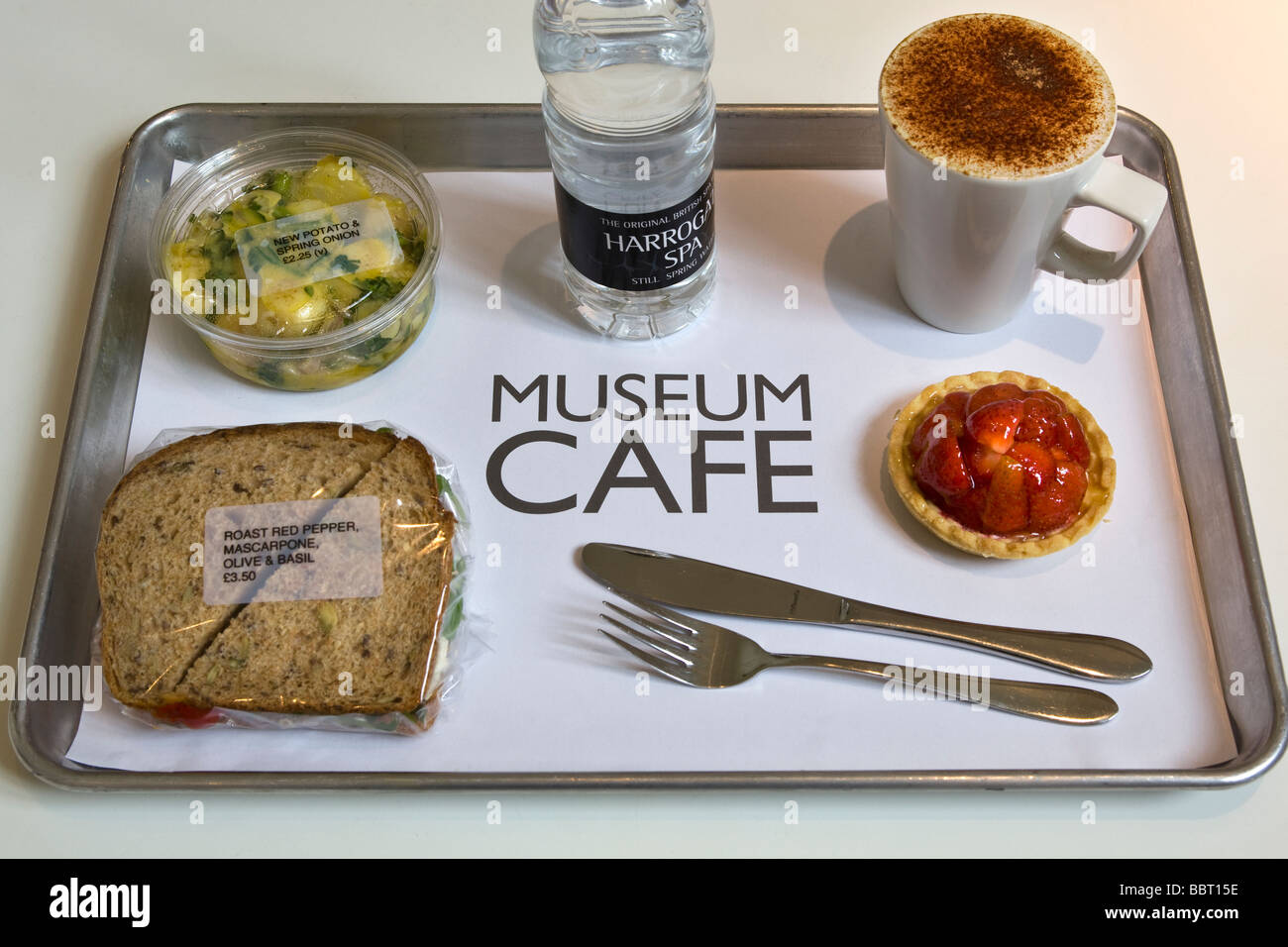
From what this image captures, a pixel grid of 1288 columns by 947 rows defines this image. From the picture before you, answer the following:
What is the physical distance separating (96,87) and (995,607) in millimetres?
1807

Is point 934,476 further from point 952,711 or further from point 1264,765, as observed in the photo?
point 1264,765

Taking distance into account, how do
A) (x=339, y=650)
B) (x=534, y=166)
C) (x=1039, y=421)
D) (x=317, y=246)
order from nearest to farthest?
(x=339, y=650)
(x=1039, y=421)
(x=317, y=246)
(x=534, y=166)

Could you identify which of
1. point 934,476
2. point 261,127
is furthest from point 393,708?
point 261,127

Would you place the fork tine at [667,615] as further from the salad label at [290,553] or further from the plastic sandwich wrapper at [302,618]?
the salad label at [290,553]

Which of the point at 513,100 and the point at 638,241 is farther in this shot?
the point at 513,100

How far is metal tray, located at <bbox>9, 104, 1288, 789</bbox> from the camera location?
133cm

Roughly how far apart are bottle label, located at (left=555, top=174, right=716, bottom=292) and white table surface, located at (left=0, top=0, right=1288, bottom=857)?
54 centimetres

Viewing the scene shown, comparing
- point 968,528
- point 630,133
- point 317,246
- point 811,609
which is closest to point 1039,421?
point 968,528

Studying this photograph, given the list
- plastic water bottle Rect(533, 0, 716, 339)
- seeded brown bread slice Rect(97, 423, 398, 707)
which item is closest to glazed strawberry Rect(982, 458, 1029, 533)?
plastic water bottle Rect(533, 0, 716, 339)

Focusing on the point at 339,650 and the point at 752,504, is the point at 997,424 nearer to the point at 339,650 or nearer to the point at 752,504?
the point at 752,504

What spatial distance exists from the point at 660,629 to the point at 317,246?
756 millimetres

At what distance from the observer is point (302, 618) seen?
138cm

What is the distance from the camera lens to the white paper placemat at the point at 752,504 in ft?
4.55

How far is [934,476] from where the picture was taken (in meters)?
1.47
